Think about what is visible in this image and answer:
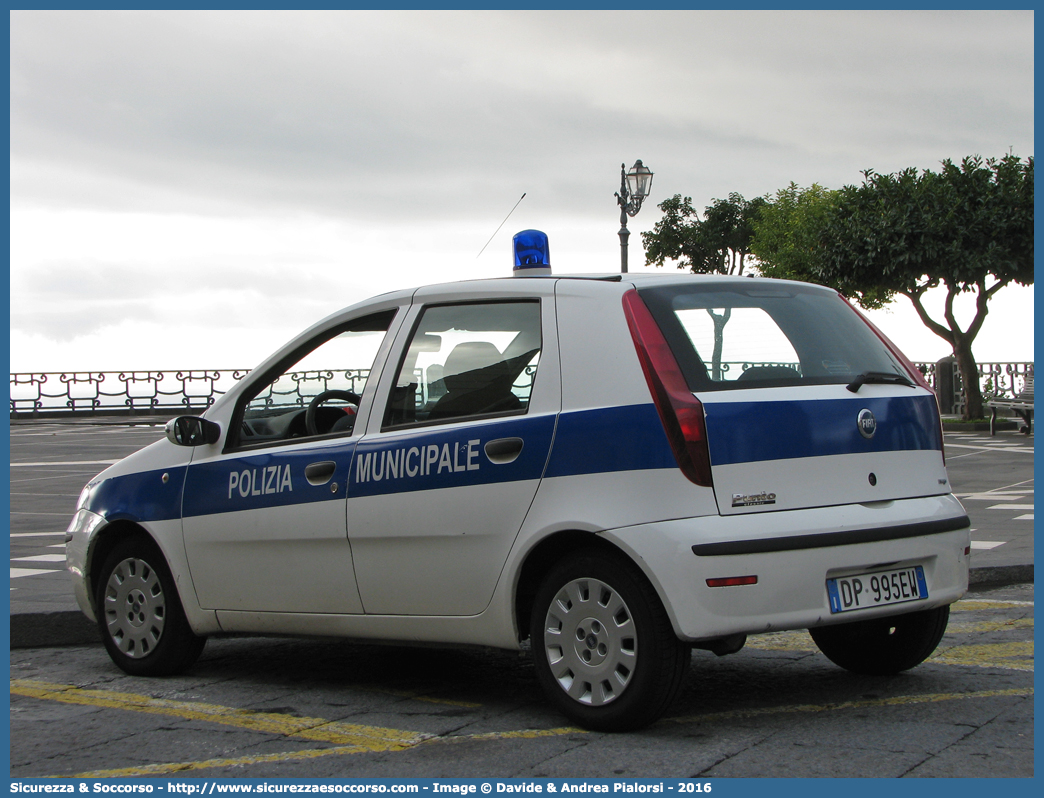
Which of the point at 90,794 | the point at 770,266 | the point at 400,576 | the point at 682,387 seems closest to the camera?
the point at 90,794

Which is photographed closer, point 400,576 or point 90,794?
point 90,794

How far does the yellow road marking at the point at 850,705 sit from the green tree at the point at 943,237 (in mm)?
27086

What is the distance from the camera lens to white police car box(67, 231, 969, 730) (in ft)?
14.2

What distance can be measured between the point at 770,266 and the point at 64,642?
6722 cm

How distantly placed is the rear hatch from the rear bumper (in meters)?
0.08

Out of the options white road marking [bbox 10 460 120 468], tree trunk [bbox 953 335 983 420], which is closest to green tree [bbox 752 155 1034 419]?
tree trunk [bbox 953 335 983 420]

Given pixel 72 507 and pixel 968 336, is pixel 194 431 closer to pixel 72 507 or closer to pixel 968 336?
pixel 72 507

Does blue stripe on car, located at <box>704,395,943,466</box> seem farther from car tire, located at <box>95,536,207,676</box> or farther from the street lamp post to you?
the street lamp post

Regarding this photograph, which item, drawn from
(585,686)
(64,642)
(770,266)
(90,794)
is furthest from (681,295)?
(770,266)

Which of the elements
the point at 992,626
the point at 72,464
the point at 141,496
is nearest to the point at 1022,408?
the point at 72,464

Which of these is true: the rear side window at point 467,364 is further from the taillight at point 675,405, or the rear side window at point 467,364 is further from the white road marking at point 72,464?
the white road marking at point 72,464

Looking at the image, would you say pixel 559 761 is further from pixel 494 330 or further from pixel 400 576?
pixel 494 330

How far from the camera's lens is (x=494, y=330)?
5.05 m

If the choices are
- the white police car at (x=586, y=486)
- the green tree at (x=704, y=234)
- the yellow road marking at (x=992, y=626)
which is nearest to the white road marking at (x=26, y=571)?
the white police car at (x=586, y=486)
